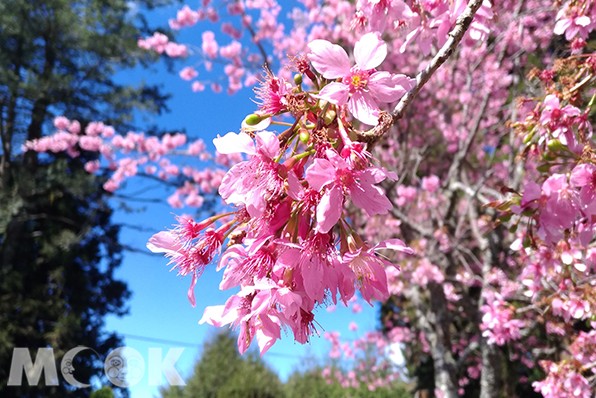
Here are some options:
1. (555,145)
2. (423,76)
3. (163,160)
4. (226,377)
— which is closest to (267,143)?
(423,76)

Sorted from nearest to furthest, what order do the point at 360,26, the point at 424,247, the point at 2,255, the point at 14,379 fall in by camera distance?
the point at 360,26 < the point at 424,247 < the point at 14,379 < the point at 2,255

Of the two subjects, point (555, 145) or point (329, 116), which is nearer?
point (329, 116)

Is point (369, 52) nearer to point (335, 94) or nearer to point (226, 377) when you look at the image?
point (335, 94)

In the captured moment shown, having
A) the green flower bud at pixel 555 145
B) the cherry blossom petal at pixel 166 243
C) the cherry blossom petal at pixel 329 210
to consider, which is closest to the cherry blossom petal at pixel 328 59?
the cherry blossom petal at pixel 329 210

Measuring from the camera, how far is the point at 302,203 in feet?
2.61

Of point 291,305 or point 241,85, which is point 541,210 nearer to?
point 291,305

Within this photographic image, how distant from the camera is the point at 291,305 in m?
0.78

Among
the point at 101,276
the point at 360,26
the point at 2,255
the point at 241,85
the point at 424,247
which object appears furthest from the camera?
the point at 101,276

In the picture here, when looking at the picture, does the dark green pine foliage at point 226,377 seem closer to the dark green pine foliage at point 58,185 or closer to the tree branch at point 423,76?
the dark green pine foliage at point 58,185

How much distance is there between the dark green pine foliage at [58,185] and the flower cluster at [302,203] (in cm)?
951

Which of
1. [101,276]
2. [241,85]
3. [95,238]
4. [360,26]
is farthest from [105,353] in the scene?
[360,26]

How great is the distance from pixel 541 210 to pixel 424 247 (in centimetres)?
401

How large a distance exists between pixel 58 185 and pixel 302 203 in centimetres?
1125

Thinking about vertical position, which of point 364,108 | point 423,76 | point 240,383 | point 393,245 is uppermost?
point 240,383
